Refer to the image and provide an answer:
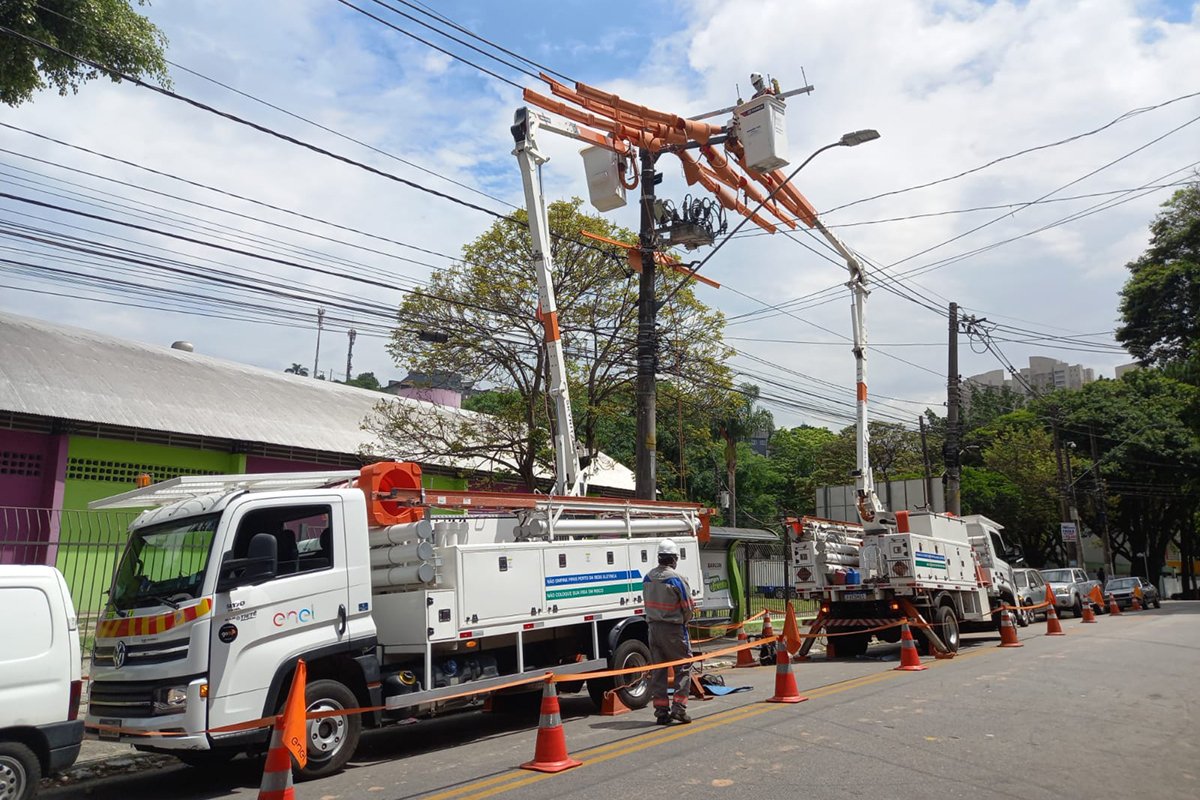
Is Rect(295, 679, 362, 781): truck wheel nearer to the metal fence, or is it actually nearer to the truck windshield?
the truck windshield

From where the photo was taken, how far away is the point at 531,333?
19.8 meters

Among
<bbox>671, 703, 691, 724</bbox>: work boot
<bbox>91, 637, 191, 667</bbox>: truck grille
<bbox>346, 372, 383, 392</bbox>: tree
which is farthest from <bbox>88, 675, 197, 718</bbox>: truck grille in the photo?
<bbox>346, 372, 383, 392</bbox>: tree

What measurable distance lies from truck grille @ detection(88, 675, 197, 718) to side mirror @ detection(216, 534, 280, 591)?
0.75m

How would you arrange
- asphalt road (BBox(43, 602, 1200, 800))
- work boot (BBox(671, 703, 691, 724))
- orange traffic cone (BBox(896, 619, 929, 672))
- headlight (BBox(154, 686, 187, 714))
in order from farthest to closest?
orange traffic cone (BBox(896, 619, 929, 672)), work boot (BBox(671, 703, 691, 724)), headlight (BBox(154, 686, 187, 714)), asphalt road (BBox(43, 602, 1200, 800))

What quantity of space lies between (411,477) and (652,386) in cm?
655

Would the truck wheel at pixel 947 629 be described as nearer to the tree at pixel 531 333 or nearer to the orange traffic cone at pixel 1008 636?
the orange traffic cone at pixel 1008 636

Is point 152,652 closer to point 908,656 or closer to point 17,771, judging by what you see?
point 17,771

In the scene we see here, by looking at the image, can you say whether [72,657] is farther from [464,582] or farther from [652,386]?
[652,386]

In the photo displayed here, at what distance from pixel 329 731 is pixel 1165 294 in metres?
43.8

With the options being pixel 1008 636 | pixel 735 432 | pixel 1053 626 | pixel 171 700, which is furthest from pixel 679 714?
pixel 735 432

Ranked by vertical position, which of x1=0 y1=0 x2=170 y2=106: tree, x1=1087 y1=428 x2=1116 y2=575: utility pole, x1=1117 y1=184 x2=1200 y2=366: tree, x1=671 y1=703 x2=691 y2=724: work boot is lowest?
x1=671 y1=703 x2=691 y2=724: work boot

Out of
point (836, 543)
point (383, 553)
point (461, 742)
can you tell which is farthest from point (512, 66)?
point (836, 543)

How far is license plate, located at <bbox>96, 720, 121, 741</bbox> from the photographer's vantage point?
6719mm

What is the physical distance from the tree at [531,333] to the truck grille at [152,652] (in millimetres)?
13107
